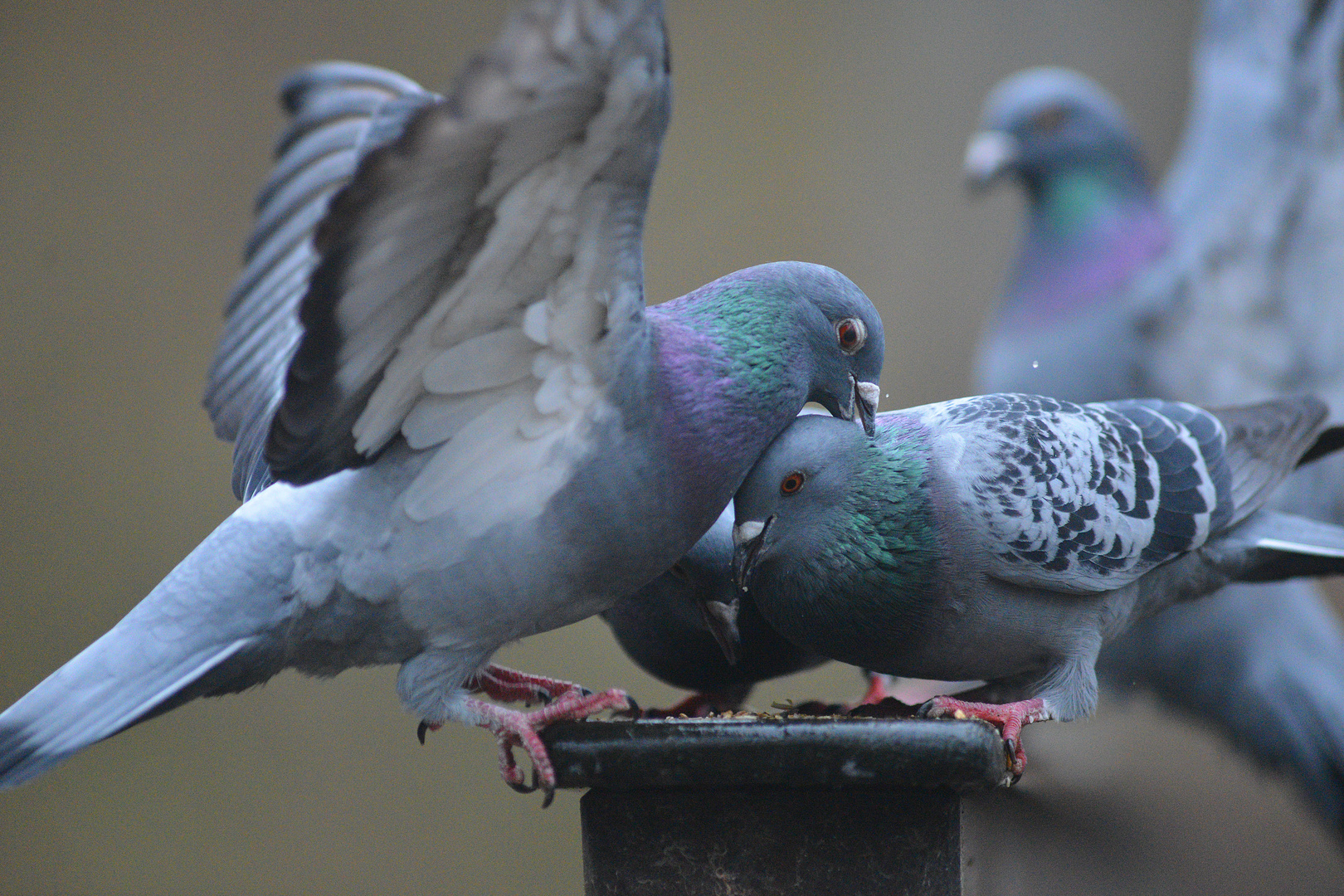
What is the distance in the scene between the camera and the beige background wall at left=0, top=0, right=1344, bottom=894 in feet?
17.4

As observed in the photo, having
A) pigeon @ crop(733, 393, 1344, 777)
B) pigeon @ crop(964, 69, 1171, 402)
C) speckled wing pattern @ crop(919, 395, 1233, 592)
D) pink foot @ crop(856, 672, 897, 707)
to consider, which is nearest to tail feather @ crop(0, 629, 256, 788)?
pigeon @ crop(733, 393, 1344, 777)

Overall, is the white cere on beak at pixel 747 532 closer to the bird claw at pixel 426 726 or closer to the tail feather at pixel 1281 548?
the bird claw at pixel 426 726

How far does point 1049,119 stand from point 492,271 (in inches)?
167

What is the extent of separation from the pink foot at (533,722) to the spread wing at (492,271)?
29cm

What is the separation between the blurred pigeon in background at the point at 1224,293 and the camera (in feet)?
13.8

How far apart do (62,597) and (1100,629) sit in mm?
4663

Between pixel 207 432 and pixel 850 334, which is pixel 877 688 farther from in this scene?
pixel 207 432

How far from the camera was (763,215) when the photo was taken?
20.6 ft

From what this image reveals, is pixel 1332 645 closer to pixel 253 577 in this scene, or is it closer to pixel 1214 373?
pixel 1214 373

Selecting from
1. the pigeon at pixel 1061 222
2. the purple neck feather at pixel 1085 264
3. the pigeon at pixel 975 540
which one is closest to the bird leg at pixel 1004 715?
the pigeon at pixel 975 540

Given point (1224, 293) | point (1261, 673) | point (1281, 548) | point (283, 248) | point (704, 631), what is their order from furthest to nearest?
point (1224, 293)
point (1261, 673)
point (283, 248)
point (1281, 548)
point (704, 631)

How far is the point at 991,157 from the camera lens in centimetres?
532

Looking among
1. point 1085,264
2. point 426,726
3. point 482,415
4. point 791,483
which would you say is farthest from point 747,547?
point 1085,264

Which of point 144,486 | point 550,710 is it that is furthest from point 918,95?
point 550,710
